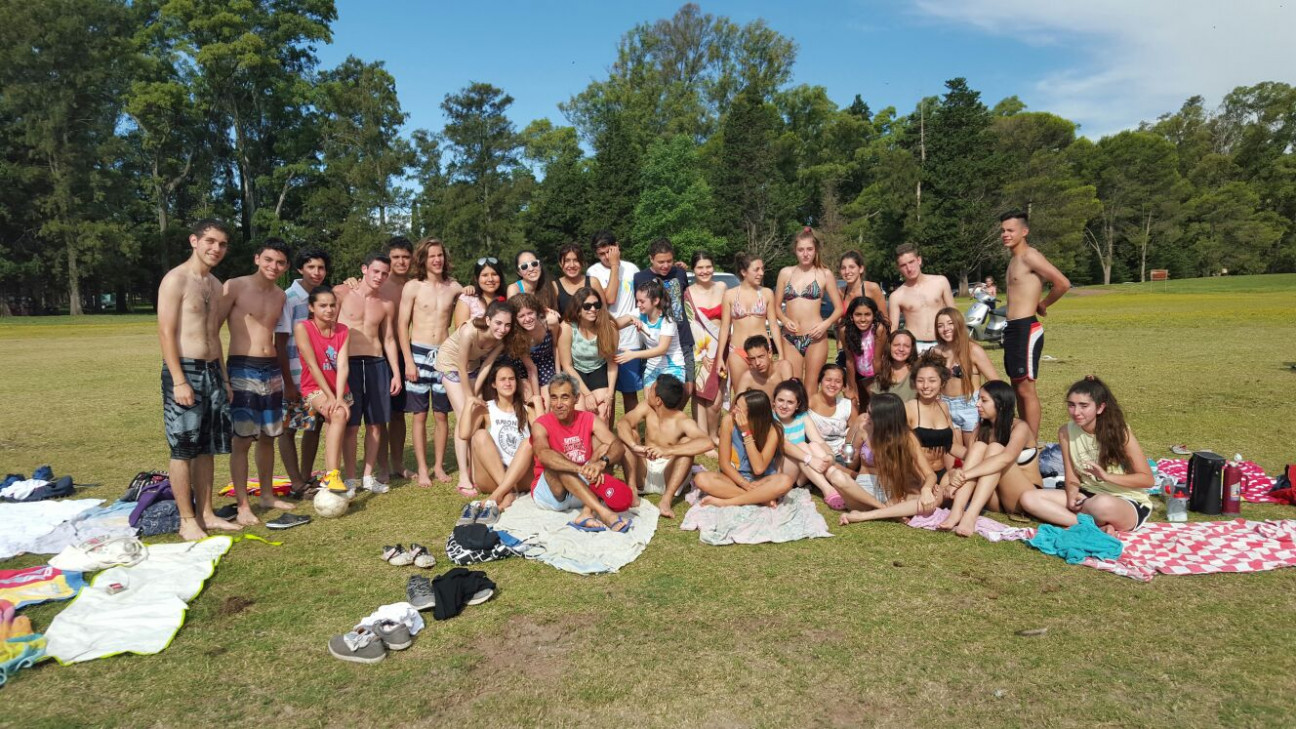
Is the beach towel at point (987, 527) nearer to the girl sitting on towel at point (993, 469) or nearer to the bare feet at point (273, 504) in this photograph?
the girl sitting on towel at point (993, 469)

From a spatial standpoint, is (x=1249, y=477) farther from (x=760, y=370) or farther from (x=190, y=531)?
(x=190, y=531)

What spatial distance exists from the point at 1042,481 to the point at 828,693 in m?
3.30

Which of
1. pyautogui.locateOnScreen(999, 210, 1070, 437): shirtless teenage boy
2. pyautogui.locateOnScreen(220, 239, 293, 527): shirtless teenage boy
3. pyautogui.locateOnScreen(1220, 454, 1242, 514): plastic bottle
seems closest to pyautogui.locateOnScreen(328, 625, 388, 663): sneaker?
pyautogui.locateOnScreen(220, 239, 293, 527): shirtless teenage boy

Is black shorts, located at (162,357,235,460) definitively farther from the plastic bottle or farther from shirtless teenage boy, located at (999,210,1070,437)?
the plastic bottle

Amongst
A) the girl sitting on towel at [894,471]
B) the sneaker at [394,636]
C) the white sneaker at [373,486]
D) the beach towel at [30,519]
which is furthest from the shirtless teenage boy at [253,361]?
the girl sitting on towel at [894,471]

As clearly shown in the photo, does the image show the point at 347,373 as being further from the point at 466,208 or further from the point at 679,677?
the point at 466,208

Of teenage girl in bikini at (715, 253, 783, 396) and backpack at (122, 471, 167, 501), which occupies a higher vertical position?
teenage girl in bikini at (715, 253, 783, 396)

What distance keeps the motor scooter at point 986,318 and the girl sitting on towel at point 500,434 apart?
41.2ft

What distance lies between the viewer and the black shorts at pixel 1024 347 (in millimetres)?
6230

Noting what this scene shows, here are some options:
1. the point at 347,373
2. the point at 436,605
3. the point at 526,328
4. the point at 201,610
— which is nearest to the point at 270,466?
the point at 347,373

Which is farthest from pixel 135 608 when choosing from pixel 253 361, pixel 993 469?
pixel 993 469

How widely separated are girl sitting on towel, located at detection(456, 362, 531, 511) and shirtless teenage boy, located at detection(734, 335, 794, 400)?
191 cm

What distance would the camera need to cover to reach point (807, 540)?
4.81m

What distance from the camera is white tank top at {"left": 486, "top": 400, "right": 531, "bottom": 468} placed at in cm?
586
